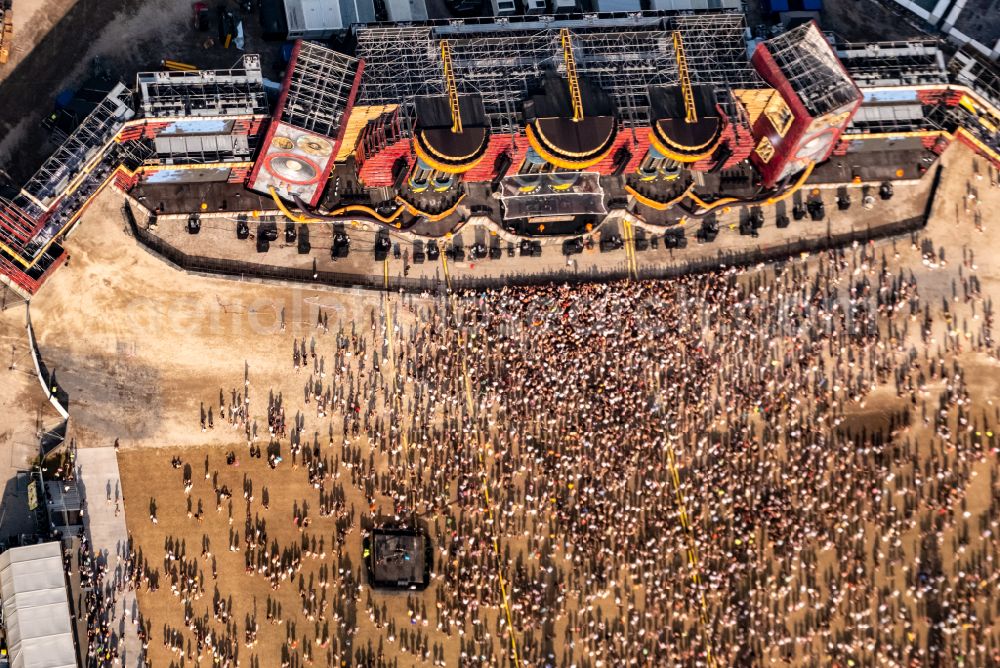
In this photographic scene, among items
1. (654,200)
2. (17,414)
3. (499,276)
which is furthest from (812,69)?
(17,414)

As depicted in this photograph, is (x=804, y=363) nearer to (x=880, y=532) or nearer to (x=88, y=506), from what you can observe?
(x=880, y=532)

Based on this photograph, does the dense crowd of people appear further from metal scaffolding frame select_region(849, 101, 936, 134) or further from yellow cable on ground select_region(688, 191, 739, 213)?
metal scaffolding frame select_region(849, 101, 936, 134)

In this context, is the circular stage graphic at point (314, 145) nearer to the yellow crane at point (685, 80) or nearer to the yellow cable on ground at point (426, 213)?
the yellow cable on ground at point (426, 213)

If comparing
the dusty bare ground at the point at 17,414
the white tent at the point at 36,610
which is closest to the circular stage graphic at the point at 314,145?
the dusty bare ground at the point at 17,414

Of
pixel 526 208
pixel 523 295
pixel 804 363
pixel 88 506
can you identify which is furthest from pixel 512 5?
pixel 88 506

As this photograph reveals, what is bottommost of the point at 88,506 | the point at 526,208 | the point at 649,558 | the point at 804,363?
the point at 649,558

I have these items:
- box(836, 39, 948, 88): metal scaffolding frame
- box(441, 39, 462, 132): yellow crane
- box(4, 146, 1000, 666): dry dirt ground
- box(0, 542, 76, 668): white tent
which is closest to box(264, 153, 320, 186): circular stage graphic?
box(4, 146, 1000, 666): dry dirt ground

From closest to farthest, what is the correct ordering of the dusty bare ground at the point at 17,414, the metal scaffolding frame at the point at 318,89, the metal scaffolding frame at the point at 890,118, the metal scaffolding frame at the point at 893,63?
1. the metal scaffolding frame at the point at 318,89
2. the dusty bare ground at the point at 17,414
3. the metal scaffolding frame at the point at 893,63
4. the metal scaffolding frame at the point at 890,118
